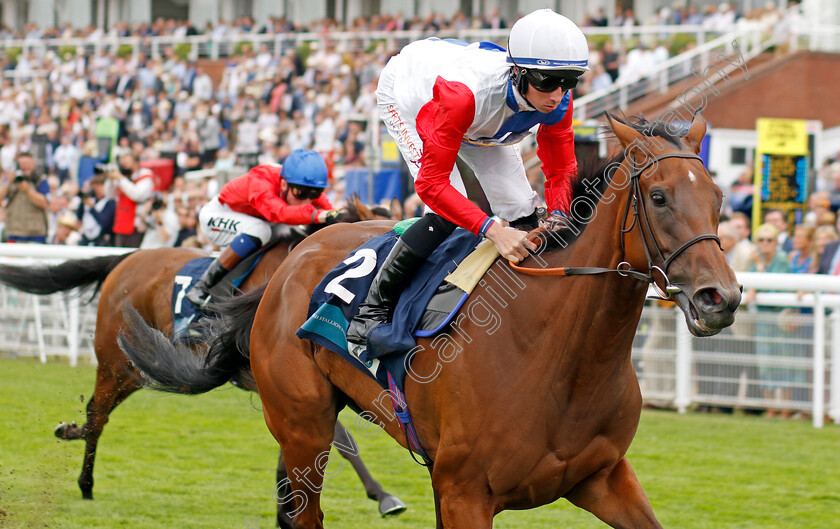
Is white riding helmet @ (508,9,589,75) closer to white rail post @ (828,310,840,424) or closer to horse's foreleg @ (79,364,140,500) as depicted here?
horse's foreleg @ (79,364,140,500)

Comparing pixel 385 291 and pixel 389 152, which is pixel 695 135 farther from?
pixel 389 152

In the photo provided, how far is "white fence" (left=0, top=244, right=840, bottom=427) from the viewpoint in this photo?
7000 mm

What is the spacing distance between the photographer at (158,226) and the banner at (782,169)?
17.2 feet

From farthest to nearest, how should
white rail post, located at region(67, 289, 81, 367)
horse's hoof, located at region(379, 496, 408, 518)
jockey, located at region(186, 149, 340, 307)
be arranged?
1. white rail post, located at region(67, 289, 81, 367)
2. jockey, located at region(186, 149, 340, 307)
3. horse's hoof, located at region(379, 496, 408, 518)

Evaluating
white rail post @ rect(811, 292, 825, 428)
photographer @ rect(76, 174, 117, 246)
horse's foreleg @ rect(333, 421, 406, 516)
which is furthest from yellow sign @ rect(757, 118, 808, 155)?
photographer @ rect(76, 174, 117, 246)

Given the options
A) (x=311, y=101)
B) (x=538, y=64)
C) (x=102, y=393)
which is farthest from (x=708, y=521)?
(x=311, y=101)

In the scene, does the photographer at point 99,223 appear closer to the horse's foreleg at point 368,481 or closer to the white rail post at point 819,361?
the horse's foreleg at point 368,481

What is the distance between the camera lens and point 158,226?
9.79 meters

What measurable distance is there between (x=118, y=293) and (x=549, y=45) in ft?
12.1

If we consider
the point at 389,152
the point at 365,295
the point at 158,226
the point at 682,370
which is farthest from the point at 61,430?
the point at 389,152

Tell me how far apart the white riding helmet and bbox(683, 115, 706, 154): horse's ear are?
1.22ft

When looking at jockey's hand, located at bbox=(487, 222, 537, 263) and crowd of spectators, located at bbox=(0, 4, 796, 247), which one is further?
crowd of spectators, located at bbox=(0, 4, 796, 247)

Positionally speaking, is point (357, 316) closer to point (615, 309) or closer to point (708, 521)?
point (615, 309)

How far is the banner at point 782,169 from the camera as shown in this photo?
27.7 feet
